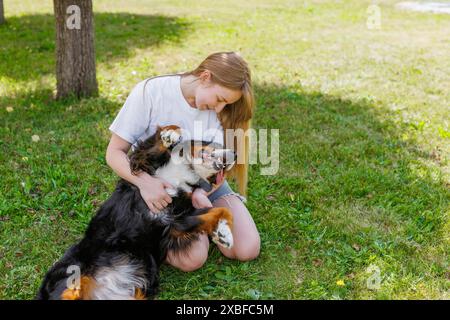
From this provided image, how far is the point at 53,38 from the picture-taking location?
9.10 m

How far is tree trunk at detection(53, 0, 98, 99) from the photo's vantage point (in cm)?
578

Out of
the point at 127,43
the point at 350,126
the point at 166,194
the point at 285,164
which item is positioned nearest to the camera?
the point at 166,194

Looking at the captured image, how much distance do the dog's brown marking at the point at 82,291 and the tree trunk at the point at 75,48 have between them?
3851 millimetres

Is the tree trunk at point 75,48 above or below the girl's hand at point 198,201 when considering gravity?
above

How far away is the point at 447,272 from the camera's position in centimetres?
336

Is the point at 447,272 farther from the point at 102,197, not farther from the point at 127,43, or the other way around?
the point at 127,43

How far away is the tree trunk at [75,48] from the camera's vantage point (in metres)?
5.78

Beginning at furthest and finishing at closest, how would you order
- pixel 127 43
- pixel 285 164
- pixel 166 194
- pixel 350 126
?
pixel 127 43 → pixel 350 126 → pixel 285 164 → pixel 166 194

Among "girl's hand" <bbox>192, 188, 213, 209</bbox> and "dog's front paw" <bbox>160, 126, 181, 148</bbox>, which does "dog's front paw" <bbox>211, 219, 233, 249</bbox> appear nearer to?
"girl's hand" <bbox>192, 188, 213, 209</bbox>

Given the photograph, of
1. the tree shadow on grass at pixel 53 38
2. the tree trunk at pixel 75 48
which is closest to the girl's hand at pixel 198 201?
the tree trunk at pixel 75 48

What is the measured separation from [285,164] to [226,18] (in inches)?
302

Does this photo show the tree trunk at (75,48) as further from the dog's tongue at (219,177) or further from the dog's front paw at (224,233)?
the dog's front paw at (224,233)

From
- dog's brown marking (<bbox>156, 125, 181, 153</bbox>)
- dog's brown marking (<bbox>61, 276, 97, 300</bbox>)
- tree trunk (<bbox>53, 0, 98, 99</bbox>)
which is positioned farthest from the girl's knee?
tree trunk (<bbox>53, 0, 98, 99</bbox>)
